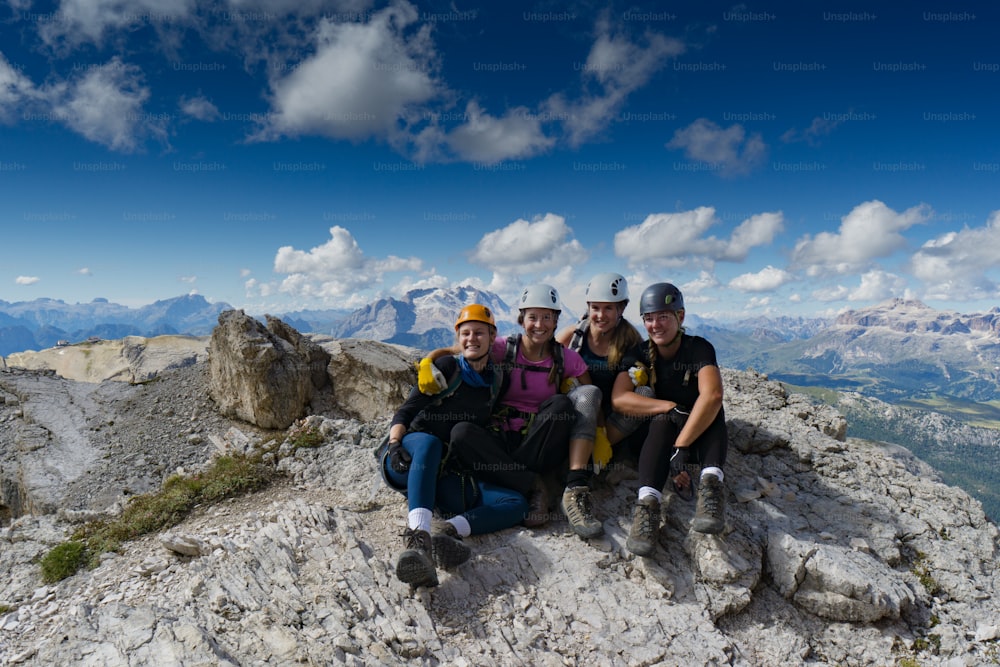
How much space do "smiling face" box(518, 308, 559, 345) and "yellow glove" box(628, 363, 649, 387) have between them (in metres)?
1.44

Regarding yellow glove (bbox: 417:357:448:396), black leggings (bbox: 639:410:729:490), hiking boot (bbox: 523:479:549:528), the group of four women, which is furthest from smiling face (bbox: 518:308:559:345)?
hiking boot (bbox: 523:479:549:528)

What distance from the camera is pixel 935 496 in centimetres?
830

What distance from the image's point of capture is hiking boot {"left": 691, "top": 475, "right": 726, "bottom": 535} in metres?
6.30

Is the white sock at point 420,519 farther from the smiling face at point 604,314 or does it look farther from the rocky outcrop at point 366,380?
the rocky outcrop at point 366,380

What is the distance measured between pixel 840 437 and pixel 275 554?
490 inches

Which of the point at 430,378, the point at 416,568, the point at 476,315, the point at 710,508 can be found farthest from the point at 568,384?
the point at 416,568

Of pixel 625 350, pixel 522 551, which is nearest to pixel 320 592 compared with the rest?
pixel 522 551

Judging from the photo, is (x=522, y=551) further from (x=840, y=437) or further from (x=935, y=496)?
(x=840, y=437)

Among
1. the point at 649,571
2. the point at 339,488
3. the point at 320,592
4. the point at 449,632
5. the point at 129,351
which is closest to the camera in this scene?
the point at 449,632

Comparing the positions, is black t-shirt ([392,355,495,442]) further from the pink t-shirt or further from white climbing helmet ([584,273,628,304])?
white climbing helmet ([584,273,628,304])

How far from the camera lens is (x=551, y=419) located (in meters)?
7.04

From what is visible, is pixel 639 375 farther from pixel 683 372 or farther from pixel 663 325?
pixel 663 325

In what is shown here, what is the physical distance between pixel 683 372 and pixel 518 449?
2939 millimetres

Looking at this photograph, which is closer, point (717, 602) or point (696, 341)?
point (717, 602)
